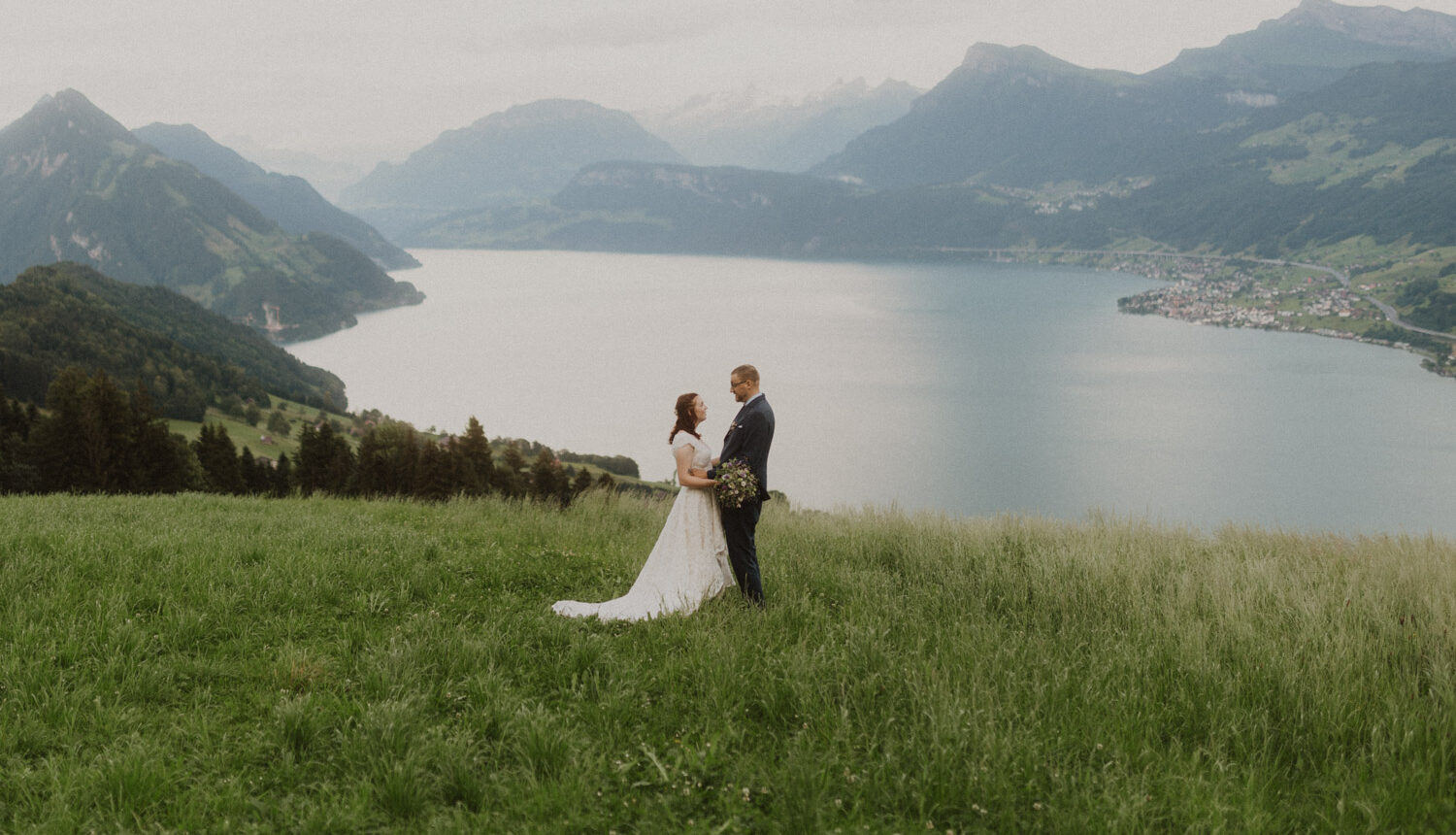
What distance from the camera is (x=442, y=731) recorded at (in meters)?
4.98

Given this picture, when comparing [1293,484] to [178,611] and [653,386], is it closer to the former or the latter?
[653,386]

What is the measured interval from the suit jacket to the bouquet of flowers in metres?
0.08

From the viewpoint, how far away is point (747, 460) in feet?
25.7

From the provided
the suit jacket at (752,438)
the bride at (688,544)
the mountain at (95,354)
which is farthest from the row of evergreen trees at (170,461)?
the mountain at (95,354)

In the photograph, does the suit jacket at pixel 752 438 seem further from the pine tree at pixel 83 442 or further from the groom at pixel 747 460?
the pine tree at pixel 83 442

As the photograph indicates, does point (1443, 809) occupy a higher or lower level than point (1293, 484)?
higher

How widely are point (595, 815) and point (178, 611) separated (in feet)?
15.0

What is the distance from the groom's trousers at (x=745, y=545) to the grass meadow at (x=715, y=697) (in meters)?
0.30

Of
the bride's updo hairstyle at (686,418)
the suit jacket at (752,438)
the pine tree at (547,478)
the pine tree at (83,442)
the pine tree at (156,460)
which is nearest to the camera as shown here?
the suit jacket at (752,438)

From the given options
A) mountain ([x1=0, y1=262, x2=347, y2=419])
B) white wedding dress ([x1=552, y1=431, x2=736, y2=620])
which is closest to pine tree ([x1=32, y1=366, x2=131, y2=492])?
white wedding dress ([x1=552, y1=431, x2=736, y2=620])

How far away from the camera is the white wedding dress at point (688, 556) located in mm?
7934

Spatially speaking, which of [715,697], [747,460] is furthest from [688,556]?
[715,697]

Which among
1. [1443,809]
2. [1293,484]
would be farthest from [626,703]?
[1293,484]

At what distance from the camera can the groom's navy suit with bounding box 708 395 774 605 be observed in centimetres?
778
